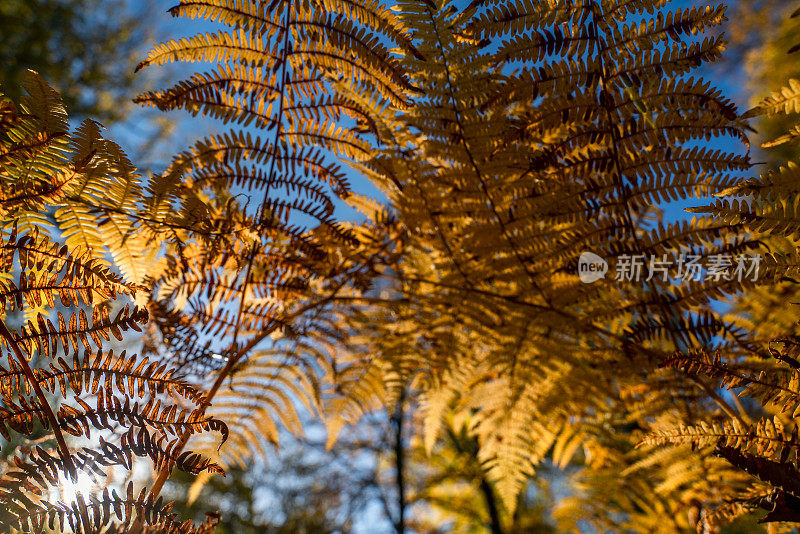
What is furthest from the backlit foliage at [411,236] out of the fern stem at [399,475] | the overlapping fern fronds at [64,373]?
the fern stem at [399,475]

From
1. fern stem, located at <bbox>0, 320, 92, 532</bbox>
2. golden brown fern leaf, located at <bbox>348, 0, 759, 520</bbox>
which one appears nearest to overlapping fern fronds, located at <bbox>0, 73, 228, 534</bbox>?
fern stem, located at <bbox>0, 320, 92, 532</bbox>

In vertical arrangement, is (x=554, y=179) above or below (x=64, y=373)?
above

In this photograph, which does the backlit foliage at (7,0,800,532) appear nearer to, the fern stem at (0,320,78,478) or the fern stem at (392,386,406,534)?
the fern stem at (0,320,78,478)

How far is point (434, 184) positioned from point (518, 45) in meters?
0.33

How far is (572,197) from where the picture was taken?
941 mm

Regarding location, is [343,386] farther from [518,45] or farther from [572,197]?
[518,45]

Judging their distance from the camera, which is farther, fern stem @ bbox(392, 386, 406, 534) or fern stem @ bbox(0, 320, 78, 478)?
fern stem @ bbox(392, 386, 406, 534)

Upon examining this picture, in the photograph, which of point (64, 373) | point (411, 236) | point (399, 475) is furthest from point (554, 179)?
point (399, 475)

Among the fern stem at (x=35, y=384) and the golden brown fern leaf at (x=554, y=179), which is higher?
the golden brown fern leaf at (x=554, y=179)

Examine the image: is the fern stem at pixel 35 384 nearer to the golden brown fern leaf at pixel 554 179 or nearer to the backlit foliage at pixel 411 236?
the backlit foliage at pixel 411 236

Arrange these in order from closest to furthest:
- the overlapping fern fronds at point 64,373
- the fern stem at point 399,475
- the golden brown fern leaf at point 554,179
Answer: the overlapping fern fronds at point 64,373 < the golden brown fern leaf at point 554,179 < the fern stem at point 399,475

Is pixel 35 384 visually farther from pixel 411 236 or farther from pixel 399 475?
pixel 399 475

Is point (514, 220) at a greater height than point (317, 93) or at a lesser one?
lesser

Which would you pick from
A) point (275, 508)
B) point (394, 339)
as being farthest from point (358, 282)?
point (275, 508)
